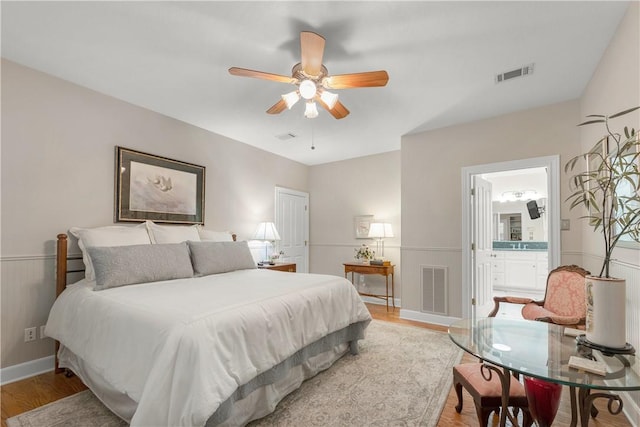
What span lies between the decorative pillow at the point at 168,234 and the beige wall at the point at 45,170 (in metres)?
0.43

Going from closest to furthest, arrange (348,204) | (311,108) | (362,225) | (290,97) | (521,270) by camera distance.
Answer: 1. (290,97)
2. (311,108)
3. (362,225)
4. (348,204)
5. (521,270)

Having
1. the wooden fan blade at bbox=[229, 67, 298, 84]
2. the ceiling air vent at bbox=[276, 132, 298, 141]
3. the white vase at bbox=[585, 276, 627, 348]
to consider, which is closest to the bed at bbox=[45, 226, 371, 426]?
the wooden fan blade at bbox=[229, 67, 298, 84]

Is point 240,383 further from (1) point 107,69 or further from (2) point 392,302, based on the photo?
(2) point 392,302

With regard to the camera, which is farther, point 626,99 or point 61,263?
point 61,263

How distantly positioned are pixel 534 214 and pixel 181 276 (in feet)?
22.2

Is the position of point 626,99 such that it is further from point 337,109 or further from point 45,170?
point 45,170

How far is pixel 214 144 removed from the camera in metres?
4.16

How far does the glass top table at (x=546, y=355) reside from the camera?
48.5 inches

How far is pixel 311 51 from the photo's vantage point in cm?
199

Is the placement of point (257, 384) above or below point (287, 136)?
below

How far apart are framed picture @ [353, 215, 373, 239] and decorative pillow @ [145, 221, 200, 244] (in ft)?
9.50

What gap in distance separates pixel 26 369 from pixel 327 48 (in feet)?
11.7

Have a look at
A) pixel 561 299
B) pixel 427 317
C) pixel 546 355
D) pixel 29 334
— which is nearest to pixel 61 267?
pixel 29 334

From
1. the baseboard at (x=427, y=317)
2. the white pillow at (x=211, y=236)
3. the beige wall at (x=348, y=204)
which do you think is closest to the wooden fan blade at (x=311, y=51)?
the white pillow at (x=211, y=236)
